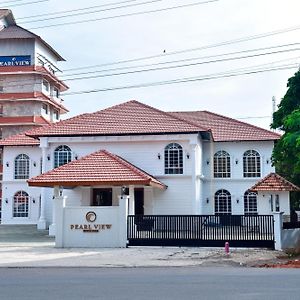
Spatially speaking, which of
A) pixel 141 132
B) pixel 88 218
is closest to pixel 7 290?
pixel 88 218

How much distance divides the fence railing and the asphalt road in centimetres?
619

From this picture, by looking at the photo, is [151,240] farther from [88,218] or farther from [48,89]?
[48,89]

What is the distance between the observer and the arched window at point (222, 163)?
40875mm

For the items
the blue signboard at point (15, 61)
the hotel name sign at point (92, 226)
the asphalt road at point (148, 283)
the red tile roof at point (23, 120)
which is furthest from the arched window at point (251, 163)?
the blue signboard at point (15, 61)

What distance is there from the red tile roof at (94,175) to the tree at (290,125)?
23.1 feet

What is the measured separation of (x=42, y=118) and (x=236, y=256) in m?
39.1

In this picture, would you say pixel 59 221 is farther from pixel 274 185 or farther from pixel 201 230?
pixel 274 185

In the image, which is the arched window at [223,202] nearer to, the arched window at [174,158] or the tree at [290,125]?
the arched window at [174,158]

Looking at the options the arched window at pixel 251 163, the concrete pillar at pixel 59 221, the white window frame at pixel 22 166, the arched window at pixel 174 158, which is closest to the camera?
the concrete pillar at pixel 59 221

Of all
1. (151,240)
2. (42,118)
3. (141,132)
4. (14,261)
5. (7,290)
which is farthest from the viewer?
(42,118)

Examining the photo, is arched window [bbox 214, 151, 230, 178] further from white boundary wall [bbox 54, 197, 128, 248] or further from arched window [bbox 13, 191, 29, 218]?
white boundary wall [bbox 54, 197, 128, 248]

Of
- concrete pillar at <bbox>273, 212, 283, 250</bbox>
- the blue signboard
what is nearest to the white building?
concrete pillar at <bbox>273, 212, 283, 250</bbox>

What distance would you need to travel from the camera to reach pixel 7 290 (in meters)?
11.8

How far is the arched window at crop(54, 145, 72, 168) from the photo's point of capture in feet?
117
